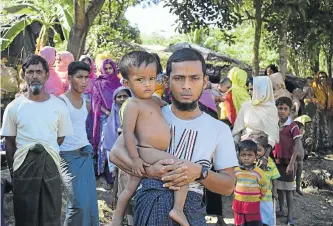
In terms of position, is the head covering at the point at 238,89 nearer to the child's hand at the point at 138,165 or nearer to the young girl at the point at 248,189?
the young girl at the point at 248,189

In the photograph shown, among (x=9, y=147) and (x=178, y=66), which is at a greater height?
(x=178, y=66)

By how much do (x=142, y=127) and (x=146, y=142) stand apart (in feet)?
0.28

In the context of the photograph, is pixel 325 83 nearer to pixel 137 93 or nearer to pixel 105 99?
pixel 105 99

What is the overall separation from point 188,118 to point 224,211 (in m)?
4.78

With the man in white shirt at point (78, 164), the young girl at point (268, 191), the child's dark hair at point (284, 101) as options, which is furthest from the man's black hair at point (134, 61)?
the child's dark hair at point (284, 101)

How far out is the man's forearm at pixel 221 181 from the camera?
2.50 metres

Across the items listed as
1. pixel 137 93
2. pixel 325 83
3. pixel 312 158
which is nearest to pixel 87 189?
pixel 137 93

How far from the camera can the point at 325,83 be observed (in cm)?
1234

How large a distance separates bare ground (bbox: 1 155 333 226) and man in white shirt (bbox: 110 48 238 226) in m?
3.23

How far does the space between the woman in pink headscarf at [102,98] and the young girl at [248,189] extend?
1.66 meters

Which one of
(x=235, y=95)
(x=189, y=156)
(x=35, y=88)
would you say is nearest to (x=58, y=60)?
(x=35, y=88)

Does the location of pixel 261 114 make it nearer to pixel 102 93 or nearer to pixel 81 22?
pixel 102 93

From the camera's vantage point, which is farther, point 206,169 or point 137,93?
point 137,93

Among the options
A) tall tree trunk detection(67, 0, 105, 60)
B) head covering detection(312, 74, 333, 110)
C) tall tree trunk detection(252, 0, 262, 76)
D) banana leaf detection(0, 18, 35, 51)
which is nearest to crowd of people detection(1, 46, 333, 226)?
tall tree trunk detection(67, 0, 105, 60)
